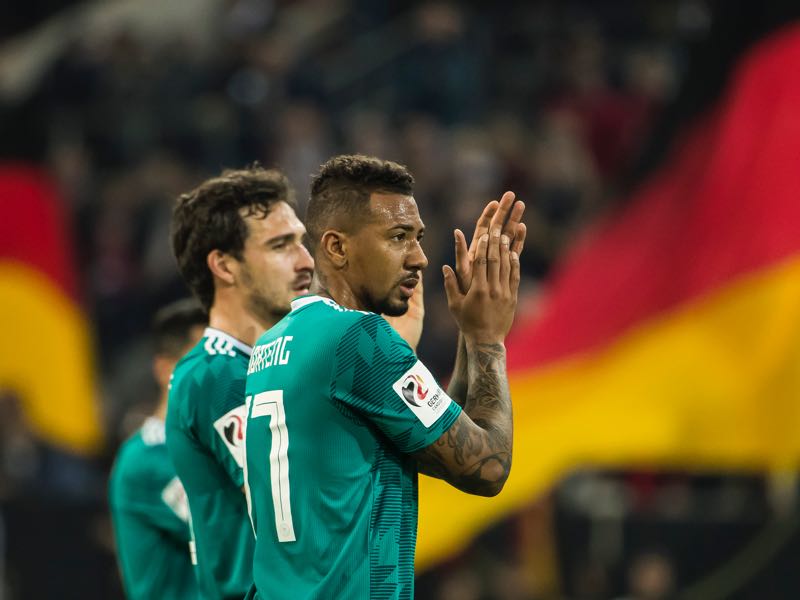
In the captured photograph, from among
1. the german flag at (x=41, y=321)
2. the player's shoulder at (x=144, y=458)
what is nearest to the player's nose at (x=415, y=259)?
the player's shoulder at (x=144, y=458)

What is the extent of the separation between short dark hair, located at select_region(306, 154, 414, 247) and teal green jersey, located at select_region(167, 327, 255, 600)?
92cm

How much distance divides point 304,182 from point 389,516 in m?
10.7

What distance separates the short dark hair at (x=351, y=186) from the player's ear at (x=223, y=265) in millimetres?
1043

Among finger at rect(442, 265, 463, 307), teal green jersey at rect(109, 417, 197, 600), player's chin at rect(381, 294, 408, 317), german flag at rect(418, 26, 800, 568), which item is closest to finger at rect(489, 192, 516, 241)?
finger at rect(442, 265, 463, 307)

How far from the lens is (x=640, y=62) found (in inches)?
599

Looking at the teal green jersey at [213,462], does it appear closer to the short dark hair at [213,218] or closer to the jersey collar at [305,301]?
the short dark hair at [213,218]

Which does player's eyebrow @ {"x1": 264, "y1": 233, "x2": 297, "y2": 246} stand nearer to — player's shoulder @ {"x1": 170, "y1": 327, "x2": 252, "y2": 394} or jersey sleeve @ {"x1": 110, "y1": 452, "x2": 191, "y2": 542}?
player's shoulder @ {"x1": 170, "y1": 327, "x2": 252, "y2": 394}

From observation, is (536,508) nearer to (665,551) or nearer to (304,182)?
(665,551)

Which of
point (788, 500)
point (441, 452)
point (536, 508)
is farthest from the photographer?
point (536, 508)

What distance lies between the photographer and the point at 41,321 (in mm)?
13594

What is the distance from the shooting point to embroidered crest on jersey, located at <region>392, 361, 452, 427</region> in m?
4.00

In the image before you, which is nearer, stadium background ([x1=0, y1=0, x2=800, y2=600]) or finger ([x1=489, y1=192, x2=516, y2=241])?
finger ([x1=489, y1=192, x2=516, y2=241])

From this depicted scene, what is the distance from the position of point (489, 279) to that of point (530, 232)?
371 inches

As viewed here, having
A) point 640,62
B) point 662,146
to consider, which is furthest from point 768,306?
point 640,62
